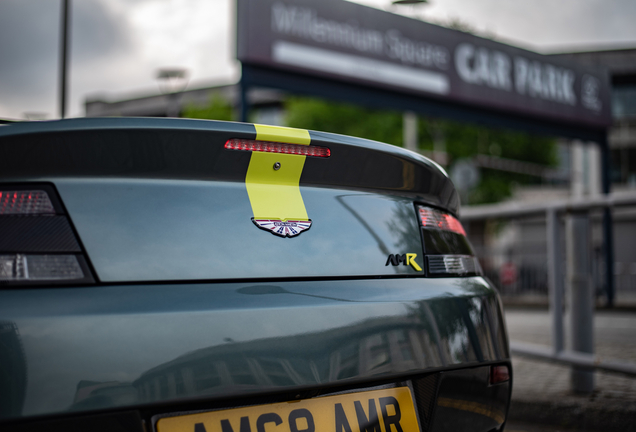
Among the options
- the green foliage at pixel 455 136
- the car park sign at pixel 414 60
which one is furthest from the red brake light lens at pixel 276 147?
the green foliage at pixel 455 136

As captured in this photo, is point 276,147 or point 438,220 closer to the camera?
point 276,147

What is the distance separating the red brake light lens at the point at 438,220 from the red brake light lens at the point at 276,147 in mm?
385

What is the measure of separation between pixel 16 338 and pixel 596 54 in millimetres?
35939

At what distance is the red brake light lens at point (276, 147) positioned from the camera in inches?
57.5

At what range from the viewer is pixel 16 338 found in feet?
3.62

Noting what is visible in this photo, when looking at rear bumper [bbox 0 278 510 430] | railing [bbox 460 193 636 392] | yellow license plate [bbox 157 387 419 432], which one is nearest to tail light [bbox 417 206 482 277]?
rear bumper [bbox 0 278 510 430]

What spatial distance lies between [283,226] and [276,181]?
0.13 meters

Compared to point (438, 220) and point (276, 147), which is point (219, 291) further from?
point (438, 220)

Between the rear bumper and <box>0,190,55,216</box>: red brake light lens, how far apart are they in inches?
7.1

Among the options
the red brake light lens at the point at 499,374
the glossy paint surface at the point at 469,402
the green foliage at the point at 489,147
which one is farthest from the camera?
the green foliage at the point at 489,147

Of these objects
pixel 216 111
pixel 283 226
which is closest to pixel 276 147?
pixel 283 226

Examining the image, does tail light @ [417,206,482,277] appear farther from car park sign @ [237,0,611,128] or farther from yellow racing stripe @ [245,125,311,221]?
car park sign @ [237,0,611,128]

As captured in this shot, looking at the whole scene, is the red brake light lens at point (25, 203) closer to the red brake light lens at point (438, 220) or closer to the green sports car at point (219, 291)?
the green sports car at point (219, 291)

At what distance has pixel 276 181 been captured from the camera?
59.4 inches
